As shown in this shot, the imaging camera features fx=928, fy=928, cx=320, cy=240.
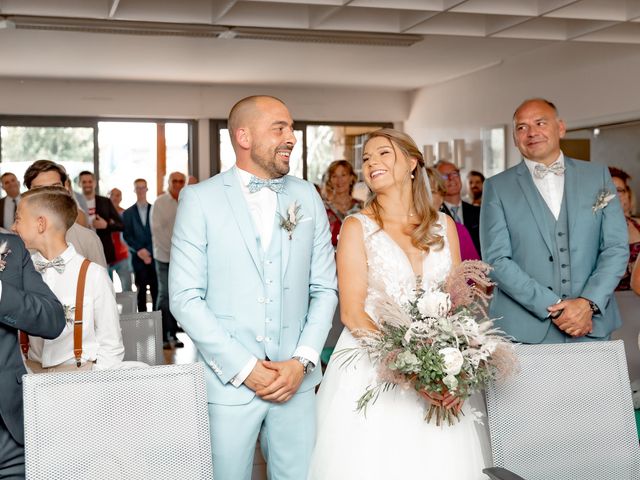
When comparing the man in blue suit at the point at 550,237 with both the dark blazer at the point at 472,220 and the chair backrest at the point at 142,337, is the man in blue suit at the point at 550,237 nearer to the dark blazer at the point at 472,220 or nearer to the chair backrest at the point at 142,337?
the chair backrest at the point at 142,337

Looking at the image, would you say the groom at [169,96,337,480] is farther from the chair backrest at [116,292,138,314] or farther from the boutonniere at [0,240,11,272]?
the chair backrest at [116,292,138,314]

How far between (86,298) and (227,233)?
847mm

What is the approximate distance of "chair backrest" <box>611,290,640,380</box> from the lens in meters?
4.74

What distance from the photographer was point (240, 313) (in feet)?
9.99

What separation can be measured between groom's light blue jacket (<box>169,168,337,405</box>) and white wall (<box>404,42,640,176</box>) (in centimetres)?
818

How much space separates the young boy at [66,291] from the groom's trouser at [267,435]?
0.77 meters

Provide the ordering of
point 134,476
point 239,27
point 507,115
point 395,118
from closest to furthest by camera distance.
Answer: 1. point 134,476
2. point 239,27
3. point 507,115
4. point 395,118

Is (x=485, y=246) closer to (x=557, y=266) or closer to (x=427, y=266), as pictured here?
(x=557, y=266)

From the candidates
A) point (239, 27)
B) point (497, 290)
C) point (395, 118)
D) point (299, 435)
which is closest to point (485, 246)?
point (497, 290)

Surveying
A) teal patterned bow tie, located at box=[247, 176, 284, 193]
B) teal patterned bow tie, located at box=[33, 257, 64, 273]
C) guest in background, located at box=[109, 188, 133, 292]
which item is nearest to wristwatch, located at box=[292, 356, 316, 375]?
teal patterned bow tie, located at box=[247, 176, 284, 193]

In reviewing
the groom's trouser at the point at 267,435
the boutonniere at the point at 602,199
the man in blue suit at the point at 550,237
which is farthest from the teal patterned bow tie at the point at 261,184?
the boutonniere at the point at 602,199

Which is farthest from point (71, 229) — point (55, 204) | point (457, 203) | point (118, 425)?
point (457, 203)

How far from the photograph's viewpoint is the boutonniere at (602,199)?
410cm

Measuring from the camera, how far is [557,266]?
13.5 feet
